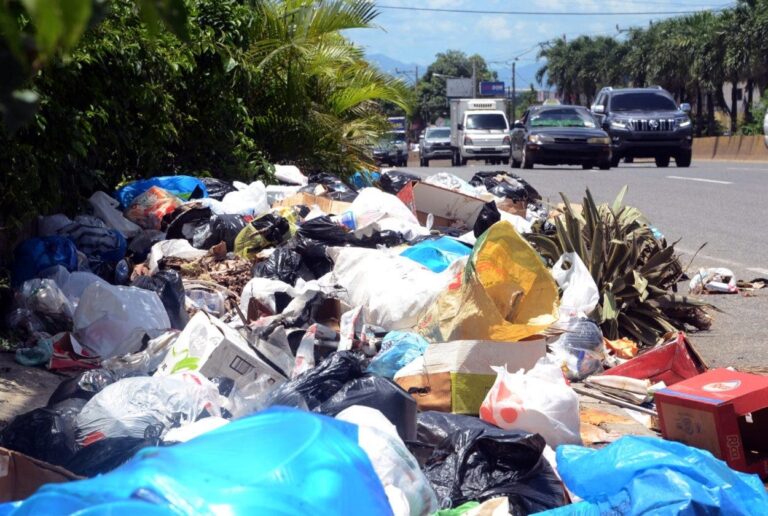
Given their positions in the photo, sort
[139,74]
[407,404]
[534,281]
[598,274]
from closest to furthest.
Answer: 1. [407,404]
2. [534,281]
3. [598,274]
4. [139,74]

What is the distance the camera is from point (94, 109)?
290 inches

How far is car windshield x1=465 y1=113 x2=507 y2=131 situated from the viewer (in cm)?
3312

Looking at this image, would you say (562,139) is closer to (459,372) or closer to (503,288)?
(503,288)

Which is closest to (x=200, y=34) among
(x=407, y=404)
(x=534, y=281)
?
(x=534, y=281)

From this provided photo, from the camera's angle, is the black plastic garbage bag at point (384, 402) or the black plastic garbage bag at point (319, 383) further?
the black plastic garbage bag at point (319, 383)

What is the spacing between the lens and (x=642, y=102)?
23.8m

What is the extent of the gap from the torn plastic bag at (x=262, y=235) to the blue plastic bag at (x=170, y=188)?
56.3 inches

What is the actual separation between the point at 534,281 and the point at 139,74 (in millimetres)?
3951

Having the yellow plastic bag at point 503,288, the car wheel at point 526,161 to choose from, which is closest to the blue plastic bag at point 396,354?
the yellow plastic bag at point 503,288

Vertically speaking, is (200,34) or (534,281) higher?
(200,34)

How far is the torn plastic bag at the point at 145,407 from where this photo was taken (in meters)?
3.64

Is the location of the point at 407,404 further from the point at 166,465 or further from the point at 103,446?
the point at 166,465

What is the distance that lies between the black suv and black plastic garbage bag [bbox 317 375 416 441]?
65.4 feet

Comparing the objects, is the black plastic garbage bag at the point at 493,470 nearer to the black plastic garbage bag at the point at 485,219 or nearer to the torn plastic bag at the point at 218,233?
the torn plastic bag at the point at 218,233
